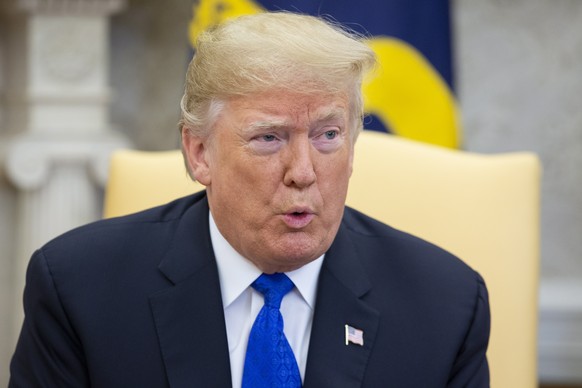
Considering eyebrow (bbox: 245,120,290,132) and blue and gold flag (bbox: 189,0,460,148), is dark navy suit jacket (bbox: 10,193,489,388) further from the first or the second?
blue and gold flag (bbox: 189,0,460,148)

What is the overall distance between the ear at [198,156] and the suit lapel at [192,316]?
126 millimetres

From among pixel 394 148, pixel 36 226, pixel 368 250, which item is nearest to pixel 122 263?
pixel 368 250

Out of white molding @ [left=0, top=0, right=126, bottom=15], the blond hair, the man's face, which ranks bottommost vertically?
the man's face

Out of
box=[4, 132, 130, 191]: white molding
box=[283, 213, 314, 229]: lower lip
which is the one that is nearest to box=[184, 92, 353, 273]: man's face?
box=[283, 213, 314, 229]: lower lip

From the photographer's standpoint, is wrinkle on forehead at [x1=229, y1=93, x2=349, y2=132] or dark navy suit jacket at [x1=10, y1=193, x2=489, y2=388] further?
dark navy suit jacket at [x1=10, y1=193, x2=489, y2=388]

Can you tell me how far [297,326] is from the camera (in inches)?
77.5

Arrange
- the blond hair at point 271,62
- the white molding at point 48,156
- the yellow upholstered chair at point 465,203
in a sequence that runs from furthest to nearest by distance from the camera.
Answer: the white molding at point 48,156
the yellow upholstered chair at point 465,203
the blond hair at point 271,62

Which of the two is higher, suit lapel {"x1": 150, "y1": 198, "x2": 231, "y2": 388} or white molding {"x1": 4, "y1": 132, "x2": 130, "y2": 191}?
white molding {"x1": 4, "y1": 132, "x2": 130, "y2": 191}

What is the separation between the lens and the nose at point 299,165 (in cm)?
178

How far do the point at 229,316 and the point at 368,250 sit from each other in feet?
1.03

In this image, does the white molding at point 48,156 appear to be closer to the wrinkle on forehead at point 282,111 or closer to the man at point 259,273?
the man at point 259,273

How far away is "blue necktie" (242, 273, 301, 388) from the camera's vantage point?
1883mm

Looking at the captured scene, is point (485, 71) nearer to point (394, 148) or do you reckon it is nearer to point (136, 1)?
point (136, 1)

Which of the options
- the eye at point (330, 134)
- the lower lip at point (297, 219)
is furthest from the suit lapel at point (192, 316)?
the eye at point (330, 134)
